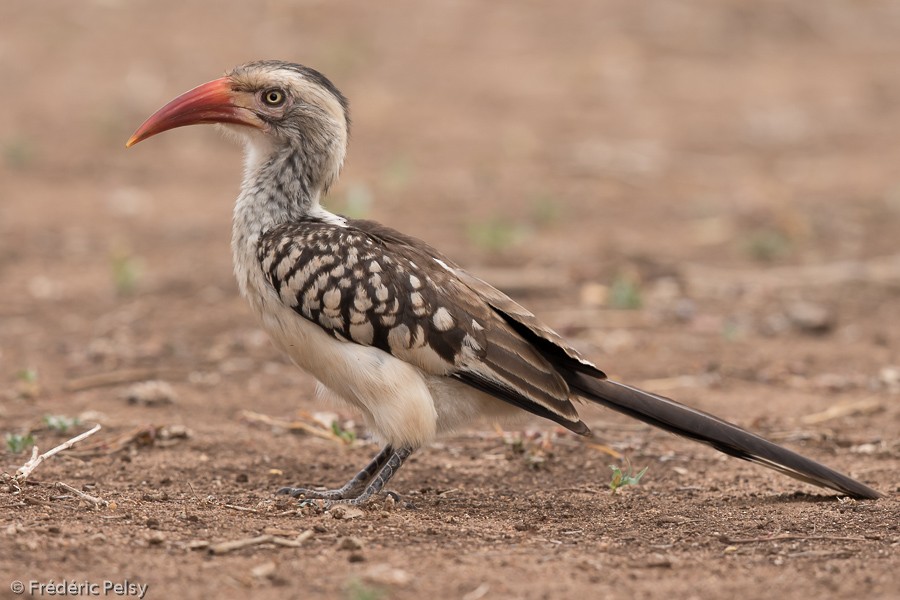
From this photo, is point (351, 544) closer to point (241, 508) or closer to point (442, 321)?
point (241, 508)

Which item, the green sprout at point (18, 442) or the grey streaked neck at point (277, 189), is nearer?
the green sprout at point (18, 442)

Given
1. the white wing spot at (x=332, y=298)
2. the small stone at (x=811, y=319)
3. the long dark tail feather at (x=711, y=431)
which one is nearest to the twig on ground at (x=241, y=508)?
the white wing spot at (x=332, y=298)

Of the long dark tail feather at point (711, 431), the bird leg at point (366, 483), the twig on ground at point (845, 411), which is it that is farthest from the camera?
the twig on ground at point (845, 411)

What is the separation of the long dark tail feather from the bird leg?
0.76m

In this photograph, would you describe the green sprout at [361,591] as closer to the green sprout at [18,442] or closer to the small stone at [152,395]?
the green sprout at [18,442]

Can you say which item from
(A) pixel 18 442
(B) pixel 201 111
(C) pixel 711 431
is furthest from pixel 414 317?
(A) pixel 18 442

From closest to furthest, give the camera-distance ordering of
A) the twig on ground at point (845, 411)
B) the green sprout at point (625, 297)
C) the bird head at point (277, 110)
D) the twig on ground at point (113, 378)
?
the bird head at point (277, 110)
the twig on ground at point (845, 411)
the twig on ground at point (113, 378)
the green sprout at point (625, 297)

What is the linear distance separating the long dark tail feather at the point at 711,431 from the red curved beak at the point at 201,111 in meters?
1.87

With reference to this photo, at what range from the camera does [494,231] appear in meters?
8.45

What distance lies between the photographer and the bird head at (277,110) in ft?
17.4

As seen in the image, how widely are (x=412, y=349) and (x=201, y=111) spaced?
1504 millimetres

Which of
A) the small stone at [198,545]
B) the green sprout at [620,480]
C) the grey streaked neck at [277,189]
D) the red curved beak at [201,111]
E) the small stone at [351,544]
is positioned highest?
the red curved beak at [201,111]

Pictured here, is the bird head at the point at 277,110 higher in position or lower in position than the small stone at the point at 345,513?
higher

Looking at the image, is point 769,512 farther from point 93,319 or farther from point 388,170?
point 388,170
